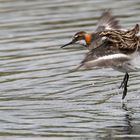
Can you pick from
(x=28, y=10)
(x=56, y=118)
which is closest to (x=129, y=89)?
(x=56, y=118)

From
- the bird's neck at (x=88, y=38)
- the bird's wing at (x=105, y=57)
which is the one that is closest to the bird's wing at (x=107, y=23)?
the bird's neck at (x=88, y=38)

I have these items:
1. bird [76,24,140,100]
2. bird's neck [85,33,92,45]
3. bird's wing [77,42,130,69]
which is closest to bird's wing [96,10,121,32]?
bird's neck [85,33,92,45]

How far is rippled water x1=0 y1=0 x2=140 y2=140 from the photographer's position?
1357 centimetres

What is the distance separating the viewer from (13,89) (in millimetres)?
16594

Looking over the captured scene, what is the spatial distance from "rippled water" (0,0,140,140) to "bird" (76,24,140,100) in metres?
1.00

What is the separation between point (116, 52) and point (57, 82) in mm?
3049

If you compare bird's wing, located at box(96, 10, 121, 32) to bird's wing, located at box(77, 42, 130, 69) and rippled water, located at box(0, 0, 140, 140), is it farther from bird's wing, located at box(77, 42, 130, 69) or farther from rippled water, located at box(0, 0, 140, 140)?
bird's wing, located at box(77, 42, 130, 69)

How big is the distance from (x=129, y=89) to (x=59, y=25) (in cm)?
675

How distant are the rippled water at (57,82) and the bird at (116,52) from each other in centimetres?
100

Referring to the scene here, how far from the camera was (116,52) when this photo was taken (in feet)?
47.0

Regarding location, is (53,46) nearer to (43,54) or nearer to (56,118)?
(43,54)

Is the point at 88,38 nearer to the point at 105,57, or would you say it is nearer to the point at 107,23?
the point at 107,23

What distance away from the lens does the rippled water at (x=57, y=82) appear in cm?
1357

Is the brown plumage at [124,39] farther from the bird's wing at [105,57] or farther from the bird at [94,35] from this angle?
the bird at [94,35]
